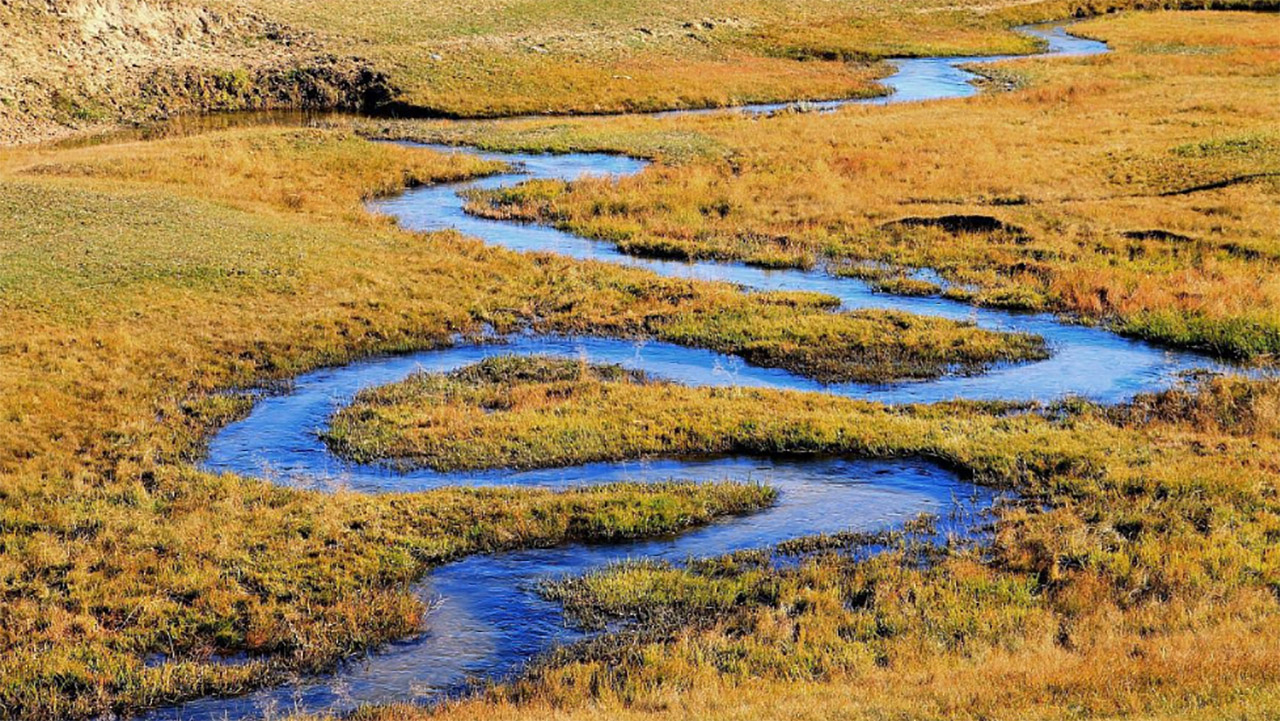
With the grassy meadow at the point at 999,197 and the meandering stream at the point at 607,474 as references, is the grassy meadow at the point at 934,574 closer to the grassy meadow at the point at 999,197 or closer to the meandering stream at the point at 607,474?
the meandering stream at the point at 607,474

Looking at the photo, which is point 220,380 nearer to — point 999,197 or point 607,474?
point 607,474

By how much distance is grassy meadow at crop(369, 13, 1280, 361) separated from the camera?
31453 mm

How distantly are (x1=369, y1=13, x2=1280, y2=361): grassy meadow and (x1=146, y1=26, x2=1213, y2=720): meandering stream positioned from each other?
6.47 feet

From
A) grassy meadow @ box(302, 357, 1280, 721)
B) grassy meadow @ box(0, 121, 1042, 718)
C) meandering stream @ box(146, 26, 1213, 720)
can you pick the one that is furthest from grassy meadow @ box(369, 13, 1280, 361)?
grassy meadow @ box(302, 357, 1280, 721)

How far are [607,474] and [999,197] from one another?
82.3ft

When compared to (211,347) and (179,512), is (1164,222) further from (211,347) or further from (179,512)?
(179,512)

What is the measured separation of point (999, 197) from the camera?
1646 inches

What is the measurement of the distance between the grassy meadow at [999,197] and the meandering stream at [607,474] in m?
1.97

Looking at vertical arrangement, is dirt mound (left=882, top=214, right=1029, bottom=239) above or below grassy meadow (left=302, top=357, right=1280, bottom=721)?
above

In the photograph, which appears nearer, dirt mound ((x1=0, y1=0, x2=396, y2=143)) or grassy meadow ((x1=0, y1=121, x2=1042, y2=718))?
grassy meadow ((x1=0, y1=121, x2=1042, y2=718))

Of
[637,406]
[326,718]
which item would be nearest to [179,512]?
[326,718]

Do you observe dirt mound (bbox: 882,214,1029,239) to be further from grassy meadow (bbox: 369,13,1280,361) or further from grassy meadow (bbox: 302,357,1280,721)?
grassy meadow (bbox: 302,357,1280,721)

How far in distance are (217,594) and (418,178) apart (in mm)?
31123

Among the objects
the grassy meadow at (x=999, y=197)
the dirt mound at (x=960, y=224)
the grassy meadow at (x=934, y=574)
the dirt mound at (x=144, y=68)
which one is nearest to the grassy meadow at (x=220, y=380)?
the grassy meadow at (x=934, y=574)
